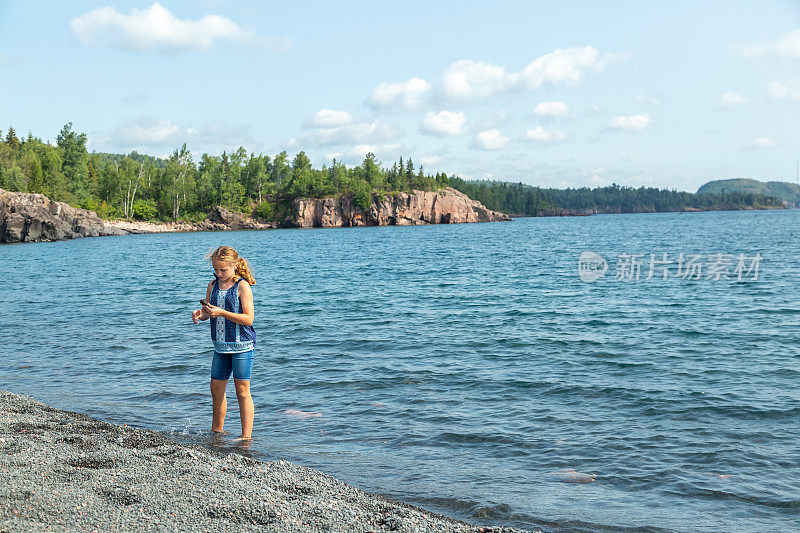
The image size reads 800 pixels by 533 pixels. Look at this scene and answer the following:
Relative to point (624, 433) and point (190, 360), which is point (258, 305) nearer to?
point (190, 360)

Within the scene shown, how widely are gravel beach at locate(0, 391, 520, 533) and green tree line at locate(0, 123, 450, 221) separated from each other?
114392 mm

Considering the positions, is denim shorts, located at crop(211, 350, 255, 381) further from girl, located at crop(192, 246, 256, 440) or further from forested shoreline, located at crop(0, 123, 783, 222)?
forested shoreline, located at crop(0, 123, 783, 222)

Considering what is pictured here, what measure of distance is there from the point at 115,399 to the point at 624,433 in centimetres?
925

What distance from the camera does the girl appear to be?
791 cm

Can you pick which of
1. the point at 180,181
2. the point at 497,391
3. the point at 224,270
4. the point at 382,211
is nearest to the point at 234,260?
the point at 224,270

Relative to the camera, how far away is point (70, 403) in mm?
11273

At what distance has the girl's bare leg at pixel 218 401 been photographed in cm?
880

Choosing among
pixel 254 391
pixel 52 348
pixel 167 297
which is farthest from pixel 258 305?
pixel 254 391

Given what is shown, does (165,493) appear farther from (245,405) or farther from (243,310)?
(245,405)

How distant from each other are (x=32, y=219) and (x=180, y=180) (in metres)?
59.0

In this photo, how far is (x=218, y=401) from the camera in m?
9.09

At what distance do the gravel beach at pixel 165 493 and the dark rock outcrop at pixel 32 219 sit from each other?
90.5 m

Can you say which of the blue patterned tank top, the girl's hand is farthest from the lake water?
the girl's hand

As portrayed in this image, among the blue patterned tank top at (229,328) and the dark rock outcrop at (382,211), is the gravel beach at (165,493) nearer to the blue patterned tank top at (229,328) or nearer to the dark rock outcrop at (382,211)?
the blue patterned tank top at (229,328)
